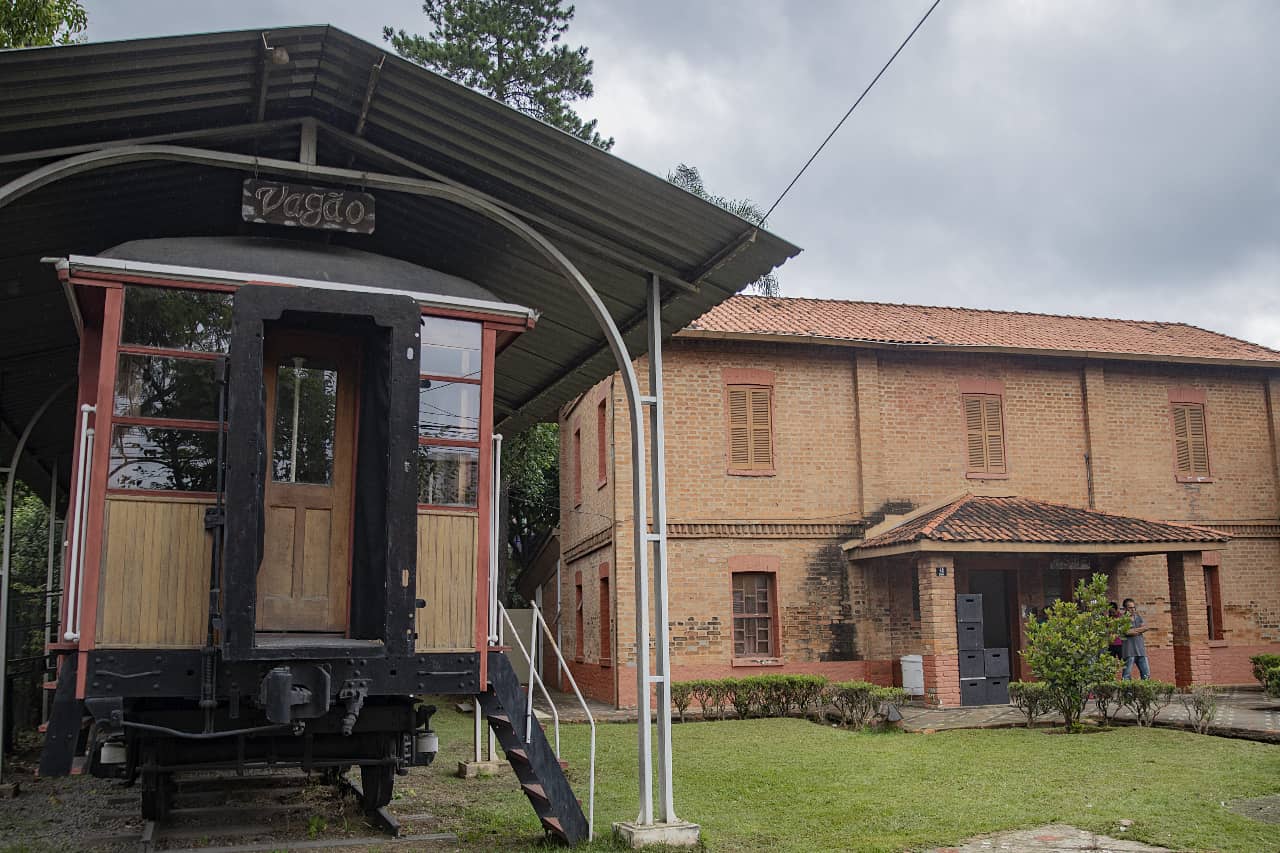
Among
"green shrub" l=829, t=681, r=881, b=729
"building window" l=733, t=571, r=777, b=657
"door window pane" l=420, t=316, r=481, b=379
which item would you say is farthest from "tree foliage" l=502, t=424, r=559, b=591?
"door window pane" l=420, t=316, r=481, b=379

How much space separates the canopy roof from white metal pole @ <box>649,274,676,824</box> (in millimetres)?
417

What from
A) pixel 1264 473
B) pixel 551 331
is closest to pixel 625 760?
pixel 551 331

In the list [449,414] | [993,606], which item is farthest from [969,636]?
[449,414]

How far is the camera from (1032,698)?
47.9 ft

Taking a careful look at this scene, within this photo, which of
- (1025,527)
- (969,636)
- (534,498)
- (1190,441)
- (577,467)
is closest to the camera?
(969,636)

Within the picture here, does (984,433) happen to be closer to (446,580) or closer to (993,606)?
(993,606)

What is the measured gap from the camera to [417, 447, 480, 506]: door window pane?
718 cm

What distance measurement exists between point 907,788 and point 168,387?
715 centimetres

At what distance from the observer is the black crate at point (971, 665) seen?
1883 centimetres

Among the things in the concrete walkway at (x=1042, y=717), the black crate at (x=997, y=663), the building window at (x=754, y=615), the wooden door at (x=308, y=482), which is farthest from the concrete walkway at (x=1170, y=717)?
the wooden door at (x=308, y=482)

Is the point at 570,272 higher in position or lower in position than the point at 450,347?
higher

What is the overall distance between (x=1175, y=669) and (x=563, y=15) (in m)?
18.2

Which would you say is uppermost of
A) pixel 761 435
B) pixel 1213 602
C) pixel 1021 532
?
pixel 761 435

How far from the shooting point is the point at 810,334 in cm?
2053
